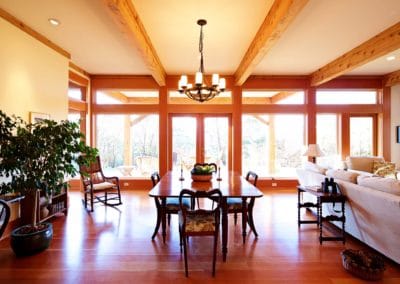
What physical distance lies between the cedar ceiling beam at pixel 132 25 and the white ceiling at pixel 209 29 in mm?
98

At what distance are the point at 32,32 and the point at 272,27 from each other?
365cm

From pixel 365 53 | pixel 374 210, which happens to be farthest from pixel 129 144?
pixel 365 53

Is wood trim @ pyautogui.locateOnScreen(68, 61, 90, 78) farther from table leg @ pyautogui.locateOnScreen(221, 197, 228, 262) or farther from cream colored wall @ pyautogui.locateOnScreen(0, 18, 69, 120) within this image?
table leg @ pyautogui.locateOnScreen(221, 197, 228, 262)

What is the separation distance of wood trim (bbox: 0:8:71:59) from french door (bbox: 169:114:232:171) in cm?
290

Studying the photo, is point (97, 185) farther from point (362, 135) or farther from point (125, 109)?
point (362, 135)

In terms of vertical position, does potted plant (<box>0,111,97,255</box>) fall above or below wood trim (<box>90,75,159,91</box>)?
below

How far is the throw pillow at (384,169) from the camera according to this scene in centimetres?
509

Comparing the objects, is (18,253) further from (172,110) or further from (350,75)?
(350,75)

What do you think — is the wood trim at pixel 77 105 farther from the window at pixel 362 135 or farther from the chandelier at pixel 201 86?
the window at pixel 362 135

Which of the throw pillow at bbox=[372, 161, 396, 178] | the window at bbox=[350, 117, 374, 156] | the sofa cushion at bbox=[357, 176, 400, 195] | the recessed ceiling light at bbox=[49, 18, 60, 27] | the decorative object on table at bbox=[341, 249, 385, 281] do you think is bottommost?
the decorative object on table at bbox=[341, 249, 385, 281]

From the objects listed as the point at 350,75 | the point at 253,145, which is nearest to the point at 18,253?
the point at 253,145

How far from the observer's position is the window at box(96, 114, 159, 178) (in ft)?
21.3

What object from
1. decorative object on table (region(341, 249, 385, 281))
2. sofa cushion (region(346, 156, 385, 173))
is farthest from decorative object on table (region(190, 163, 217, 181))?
sofa cushion (region(346, 156, 385, 173))

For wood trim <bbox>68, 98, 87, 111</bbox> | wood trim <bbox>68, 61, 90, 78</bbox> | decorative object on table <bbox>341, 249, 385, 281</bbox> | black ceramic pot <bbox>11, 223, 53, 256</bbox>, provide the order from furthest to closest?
1. wood trim <bbox>68, 98, 87, 111</bbox>
2. wood trim <bbox>68, 61, 90, 78</bbox>
3. black ceramic pot <bbox>11, 223, 53, 256</bbox>
4. decorative object on table <bbox>341, 249, 385, 281</bbox>
